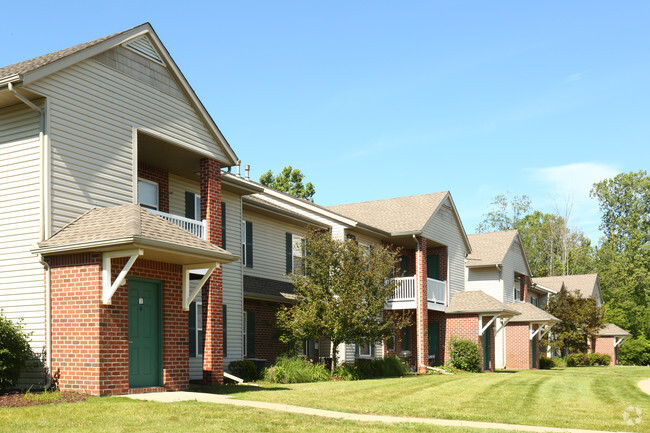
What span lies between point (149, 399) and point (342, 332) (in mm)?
11924

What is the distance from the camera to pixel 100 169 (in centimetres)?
1577

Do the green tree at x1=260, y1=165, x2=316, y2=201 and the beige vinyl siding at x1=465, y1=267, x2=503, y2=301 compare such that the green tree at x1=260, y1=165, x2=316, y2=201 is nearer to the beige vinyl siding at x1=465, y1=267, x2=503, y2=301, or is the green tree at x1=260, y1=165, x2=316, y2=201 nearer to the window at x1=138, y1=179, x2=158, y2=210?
the beige vinyl siding at x1=465, y1=267, x2=503, y2=301

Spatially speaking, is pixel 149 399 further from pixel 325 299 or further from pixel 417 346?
pixel 417 346

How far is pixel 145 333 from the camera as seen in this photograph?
15062 millimetres

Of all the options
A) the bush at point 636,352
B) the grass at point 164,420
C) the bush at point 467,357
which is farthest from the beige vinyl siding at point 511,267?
the grass at point 164,420

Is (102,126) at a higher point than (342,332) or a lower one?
higher

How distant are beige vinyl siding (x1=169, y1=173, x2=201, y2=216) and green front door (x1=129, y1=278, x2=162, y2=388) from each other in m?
6.04

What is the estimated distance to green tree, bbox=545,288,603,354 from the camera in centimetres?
4859

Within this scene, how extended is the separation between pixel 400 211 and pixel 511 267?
13493mm

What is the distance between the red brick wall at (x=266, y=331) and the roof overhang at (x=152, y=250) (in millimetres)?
9364

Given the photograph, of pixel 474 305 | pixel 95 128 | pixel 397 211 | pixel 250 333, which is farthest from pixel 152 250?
pixel 474 305

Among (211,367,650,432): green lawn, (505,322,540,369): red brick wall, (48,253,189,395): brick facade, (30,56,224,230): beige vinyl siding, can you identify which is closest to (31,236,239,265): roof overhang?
(48,253,189,395): brick facade

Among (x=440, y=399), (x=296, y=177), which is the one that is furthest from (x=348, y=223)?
(x=296, y=177)

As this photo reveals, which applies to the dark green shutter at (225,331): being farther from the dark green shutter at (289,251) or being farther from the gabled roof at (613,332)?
the gabled roof at (613,332)
